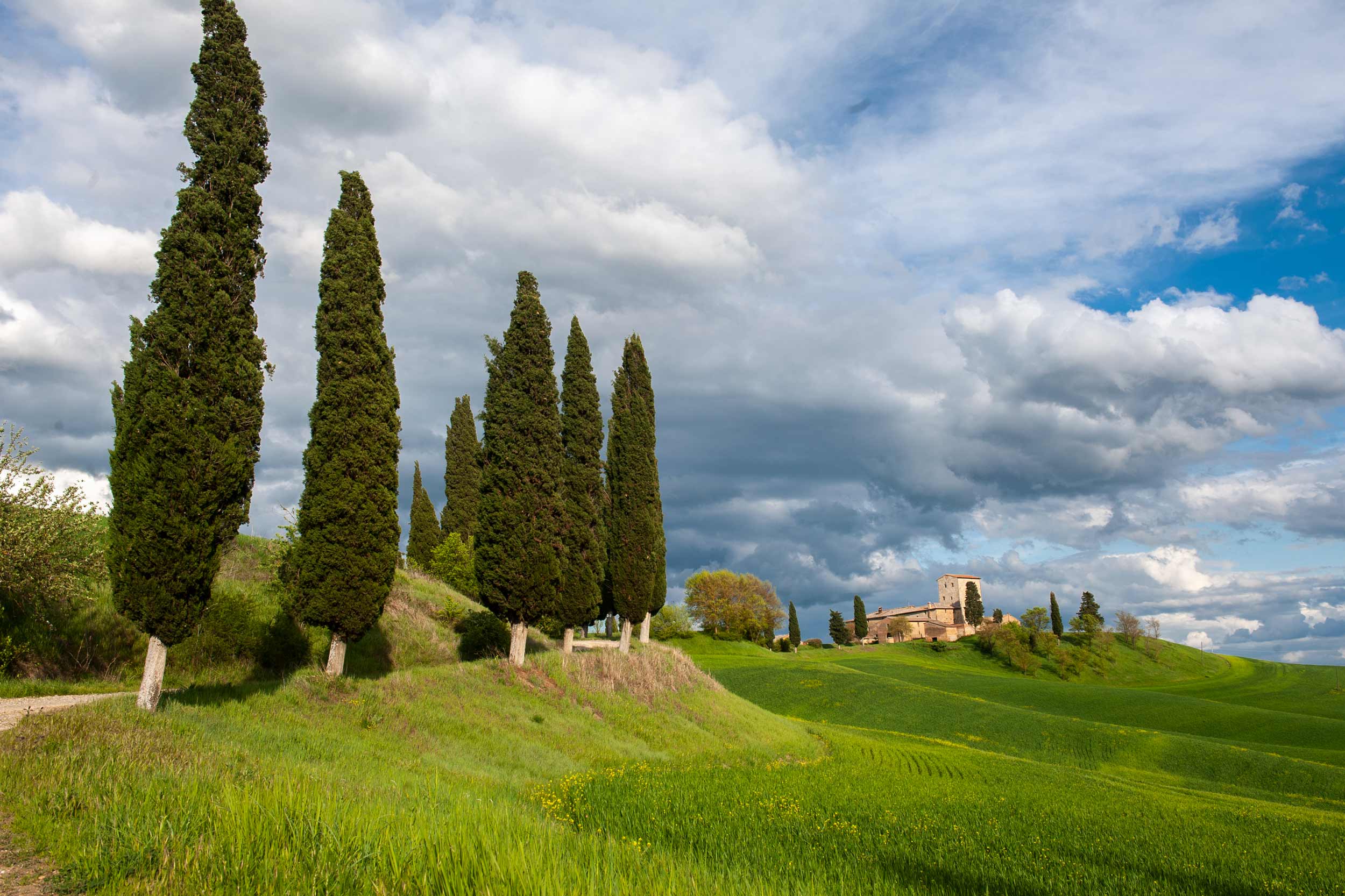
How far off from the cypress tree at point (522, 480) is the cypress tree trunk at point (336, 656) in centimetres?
637

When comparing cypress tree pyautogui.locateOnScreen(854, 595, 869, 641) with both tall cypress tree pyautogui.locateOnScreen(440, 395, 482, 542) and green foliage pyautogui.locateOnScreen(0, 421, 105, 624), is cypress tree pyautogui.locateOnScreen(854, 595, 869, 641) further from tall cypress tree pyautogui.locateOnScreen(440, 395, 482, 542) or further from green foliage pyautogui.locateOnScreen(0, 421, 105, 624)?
green foliage pyautogui.locateOnScreen(0, 421, 105, 624)

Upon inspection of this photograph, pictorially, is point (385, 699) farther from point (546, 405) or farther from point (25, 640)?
point (546, 405)

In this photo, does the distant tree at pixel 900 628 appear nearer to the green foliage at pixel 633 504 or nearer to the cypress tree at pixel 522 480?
the green foliage at pixel 633 504

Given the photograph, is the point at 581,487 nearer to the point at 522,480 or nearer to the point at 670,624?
the point at 522,480

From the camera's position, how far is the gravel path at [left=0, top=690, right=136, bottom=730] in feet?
36.3

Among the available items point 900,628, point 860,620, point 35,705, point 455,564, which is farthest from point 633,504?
point 900,628

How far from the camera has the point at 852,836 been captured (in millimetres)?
10516

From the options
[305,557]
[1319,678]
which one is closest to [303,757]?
[305,557]

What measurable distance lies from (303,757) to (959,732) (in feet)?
141

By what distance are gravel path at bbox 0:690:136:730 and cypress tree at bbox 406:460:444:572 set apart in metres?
35.2

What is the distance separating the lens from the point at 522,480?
25.4 metres

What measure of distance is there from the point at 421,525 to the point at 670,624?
41046 millimetres

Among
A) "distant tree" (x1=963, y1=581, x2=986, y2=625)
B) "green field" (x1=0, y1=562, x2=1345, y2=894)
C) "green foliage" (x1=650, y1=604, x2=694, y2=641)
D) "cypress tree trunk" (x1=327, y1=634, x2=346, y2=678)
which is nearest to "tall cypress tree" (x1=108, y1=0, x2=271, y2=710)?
"green field" (x1=0, y1=562, x2=1345, y2=894)

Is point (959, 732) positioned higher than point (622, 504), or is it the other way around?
point (622, 504)
